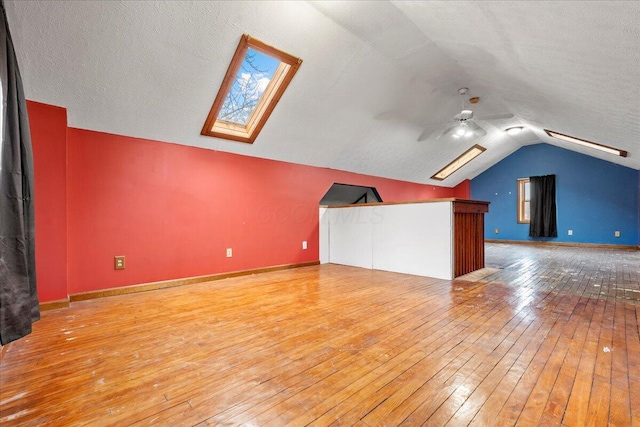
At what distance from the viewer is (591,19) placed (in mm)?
1845

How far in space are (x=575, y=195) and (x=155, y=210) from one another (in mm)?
9539

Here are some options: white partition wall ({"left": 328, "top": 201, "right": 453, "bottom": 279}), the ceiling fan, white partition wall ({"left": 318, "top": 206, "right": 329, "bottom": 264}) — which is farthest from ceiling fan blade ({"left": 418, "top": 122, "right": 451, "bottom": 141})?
white partition wall ({"left": 318, "top": 206, "right": 329, "bottom": 264})

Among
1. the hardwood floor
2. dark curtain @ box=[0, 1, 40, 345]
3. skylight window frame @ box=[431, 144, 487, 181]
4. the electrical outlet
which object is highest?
skylight window frame @ box=[431, 144, 487, 181]

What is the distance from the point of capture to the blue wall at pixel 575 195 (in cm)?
693

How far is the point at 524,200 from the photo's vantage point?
27.6ft

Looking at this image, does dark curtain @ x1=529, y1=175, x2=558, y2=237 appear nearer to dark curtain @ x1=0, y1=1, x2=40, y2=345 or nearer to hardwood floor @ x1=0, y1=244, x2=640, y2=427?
hardwood floor @ x1=0, y1=244, x2=640, y2=427

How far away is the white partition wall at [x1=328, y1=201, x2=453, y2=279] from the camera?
373cm

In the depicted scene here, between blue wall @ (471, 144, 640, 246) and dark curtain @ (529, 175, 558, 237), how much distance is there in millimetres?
132

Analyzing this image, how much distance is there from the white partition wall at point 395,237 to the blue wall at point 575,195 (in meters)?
6.20

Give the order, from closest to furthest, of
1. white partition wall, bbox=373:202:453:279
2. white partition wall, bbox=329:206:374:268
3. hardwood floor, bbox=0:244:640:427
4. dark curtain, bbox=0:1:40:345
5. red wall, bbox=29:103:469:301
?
1. hardwood floor, bbox=0:244:640:427
2. dark curtain, bbox=0:1:40:345
3. red wall, bbox=29:103:469:301
4. white partition wall, bbox=373:202:453:279
5. white partition wall, bbox=329:206:374:268

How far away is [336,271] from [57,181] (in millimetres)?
3321

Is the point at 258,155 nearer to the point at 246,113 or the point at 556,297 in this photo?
the point at 246,113

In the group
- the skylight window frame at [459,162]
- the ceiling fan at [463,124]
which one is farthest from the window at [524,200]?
the ceiling fan at [463,124]

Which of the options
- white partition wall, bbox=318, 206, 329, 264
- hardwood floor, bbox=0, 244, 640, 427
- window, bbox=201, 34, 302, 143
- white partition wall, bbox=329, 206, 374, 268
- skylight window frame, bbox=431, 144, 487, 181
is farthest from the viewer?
skylight window frame, bbox=431, 144, 487, 181
